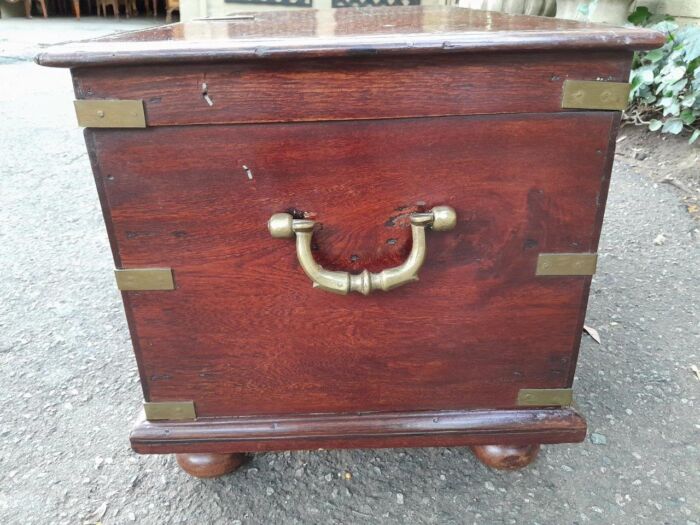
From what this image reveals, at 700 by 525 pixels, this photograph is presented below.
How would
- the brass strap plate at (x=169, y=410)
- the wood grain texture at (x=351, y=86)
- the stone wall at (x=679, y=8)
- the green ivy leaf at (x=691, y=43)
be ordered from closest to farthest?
1. the wood grain texture at (x=351, y=86)
2. the brass strap plate at (x=169, y=410)
3. the green ivy leaf at (x=691, y=43)
4. the stone wall at (x=679, y=8)

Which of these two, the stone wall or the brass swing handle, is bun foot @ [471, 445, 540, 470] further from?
the stone wall

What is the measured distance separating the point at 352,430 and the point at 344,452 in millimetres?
157

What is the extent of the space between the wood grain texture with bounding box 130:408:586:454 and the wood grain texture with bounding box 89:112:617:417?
0.02 m

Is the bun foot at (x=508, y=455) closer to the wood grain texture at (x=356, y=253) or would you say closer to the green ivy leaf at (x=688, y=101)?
the wood grain texture at (x=356, y=253)

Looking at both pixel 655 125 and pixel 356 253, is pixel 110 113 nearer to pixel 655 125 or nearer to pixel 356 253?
pixel 356 253

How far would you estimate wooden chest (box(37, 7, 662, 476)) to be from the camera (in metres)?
0.73

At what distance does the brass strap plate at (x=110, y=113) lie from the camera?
0.73 metres

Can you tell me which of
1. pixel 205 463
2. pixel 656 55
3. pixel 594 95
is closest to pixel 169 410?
pixel 205 463

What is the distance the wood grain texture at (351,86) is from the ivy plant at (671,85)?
179 centimetres

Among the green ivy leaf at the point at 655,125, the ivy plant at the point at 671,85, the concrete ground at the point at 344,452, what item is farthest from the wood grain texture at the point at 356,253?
the green ivy leaf at the point at 655,125

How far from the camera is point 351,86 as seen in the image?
73 cm

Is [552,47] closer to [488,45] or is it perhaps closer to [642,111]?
[488,45]

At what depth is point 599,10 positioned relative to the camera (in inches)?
106

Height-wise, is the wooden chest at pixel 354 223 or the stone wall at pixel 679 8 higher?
the stone wall at pixel 679 8
